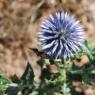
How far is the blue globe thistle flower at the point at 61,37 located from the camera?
2.43 metres

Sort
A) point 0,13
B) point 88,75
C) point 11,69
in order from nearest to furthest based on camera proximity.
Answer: point 88,75, point 11,69, point 0,13

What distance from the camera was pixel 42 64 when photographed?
2510 millimetres

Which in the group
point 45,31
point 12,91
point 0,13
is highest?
point 0,13

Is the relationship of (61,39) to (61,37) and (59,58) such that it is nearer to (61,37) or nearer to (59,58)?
(61,37)

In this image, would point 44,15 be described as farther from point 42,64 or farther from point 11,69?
point 42,64

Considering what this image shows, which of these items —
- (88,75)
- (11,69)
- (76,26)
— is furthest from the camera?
(11,69)

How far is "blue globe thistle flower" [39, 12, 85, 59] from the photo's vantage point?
243cm

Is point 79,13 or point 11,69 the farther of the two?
point 79,13

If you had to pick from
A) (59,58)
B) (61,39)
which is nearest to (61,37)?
(61,39)

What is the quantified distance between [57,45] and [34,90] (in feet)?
1.03

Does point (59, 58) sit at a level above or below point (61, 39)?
below

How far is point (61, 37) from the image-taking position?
96.3 inches

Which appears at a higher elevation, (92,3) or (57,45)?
(92,3)

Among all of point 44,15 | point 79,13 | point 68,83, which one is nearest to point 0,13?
point 44,15
